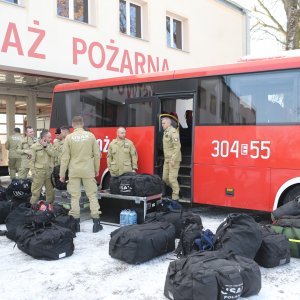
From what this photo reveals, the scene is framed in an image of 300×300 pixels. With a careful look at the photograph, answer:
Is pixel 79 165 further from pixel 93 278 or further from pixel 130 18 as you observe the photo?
pixel 130 18

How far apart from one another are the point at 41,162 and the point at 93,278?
3.68 metres

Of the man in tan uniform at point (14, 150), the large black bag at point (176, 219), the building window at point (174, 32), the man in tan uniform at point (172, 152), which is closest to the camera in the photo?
the large black bag at point (176, 219)

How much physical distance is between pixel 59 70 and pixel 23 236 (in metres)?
7.09

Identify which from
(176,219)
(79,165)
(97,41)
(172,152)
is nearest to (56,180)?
(79,165)

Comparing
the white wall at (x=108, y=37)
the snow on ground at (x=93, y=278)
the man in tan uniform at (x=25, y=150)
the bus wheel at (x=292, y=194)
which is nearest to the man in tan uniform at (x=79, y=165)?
the snow on ground at (x=93, y=278)

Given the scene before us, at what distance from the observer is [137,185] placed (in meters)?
6.55

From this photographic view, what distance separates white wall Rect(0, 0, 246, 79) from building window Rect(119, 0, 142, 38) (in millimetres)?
379

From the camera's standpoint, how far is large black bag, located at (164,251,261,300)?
3.50 meters

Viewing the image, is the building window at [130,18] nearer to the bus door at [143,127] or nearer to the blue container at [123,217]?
the bus door at [143,127]

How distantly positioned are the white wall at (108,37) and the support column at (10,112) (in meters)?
4.86

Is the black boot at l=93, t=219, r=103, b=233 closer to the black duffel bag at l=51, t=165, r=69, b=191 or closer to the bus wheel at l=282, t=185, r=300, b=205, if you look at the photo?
the black duffel bag at l=51, t=165, r=69, b=191

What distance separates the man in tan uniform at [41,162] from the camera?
7594 mm

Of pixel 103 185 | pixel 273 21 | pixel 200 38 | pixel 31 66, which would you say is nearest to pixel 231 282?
pixel 103 185

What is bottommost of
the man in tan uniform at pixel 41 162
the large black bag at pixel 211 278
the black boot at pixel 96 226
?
the black boot at pixel 96 226
